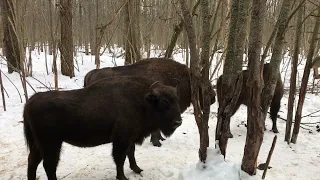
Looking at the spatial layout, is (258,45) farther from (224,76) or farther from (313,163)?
(313,163)

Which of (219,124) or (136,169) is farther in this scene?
(136,169)

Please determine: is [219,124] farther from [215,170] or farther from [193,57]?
[193,57]

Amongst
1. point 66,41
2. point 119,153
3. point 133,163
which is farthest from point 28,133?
point 66,41

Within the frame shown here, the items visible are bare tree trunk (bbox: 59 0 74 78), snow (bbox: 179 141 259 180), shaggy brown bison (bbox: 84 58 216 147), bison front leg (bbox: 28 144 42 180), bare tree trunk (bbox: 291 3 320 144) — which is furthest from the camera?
bare tree trunk (bbox: 59 0 74 78)

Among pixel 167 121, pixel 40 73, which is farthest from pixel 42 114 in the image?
pixel 40 73

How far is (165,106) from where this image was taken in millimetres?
4297

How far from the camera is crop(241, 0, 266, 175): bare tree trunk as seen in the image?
341 cm

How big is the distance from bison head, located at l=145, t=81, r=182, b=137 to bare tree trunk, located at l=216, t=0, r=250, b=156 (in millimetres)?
661

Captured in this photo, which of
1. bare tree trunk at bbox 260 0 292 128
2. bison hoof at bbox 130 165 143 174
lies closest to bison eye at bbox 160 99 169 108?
bison hoof at bbox 130 165 143 174

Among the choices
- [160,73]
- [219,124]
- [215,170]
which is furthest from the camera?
[160,73]

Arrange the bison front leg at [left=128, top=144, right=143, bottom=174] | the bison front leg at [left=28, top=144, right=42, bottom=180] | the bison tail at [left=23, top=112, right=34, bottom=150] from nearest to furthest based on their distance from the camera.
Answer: the bison tail at [left=23, top=112, right=34, bottom=150], the bison front leg at [left=28, top=144, right=42, bottom=180], the bison front leg at [left=128, top=144, right=143, bottom=174]

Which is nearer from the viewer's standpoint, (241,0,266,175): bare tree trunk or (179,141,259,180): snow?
(241,0,266,175): bare tree trunk

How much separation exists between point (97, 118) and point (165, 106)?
3.09 ft

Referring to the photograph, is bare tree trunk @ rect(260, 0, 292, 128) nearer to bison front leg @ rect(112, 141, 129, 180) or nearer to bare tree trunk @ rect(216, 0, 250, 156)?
bare tree trunk @ rect(216, 0, 250, 156)
